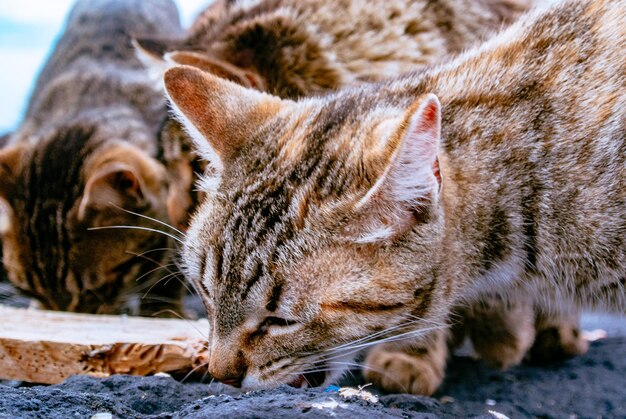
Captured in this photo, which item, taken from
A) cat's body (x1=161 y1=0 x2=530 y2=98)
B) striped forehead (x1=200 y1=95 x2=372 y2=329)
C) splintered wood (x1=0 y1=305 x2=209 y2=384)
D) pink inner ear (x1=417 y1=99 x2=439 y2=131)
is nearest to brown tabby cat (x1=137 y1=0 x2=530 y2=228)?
cat's body (x1=161 y1=0 x2=530 y2=98)

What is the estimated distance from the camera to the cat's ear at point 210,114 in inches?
76.8

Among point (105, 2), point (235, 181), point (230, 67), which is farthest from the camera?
point (105, 2)

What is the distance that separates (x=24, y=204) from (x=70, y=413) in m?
1.65

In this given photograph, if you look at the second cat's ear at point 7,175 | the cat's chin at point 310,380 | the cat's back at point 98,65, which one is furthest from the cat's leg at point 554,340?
the second cat's ear at point 7,175

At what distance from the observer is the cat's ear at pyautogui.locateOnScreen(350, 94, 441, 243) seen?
4.94 feet

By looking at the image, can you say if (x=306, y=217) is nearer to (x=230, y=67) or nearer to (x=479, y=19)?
(x=230, y=67)

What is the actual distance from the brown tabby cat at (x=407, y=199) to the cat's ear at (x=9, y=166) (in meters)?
1.42

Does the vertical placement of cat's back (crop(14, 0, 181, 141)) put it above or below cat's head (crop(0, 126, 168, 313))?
above

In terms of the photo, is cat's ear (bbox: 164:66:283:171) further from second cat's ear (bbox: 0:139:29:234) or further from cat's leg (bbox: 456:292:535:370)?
second cat's ear (bbox: 0:139:29:234)

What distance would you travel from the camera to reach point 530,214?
1889 millimetres

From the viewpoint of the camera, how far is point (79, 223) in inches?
114

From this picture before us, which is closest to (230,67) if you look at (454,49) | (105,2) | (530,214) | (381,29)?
(381,29)

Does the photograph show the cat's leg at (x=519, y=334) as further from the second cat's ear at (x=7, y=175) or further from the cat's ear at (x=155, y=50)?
the second cat's ear at (x=7, y=175)

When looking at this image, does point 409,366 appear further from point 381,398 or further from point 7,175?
point 7,175
